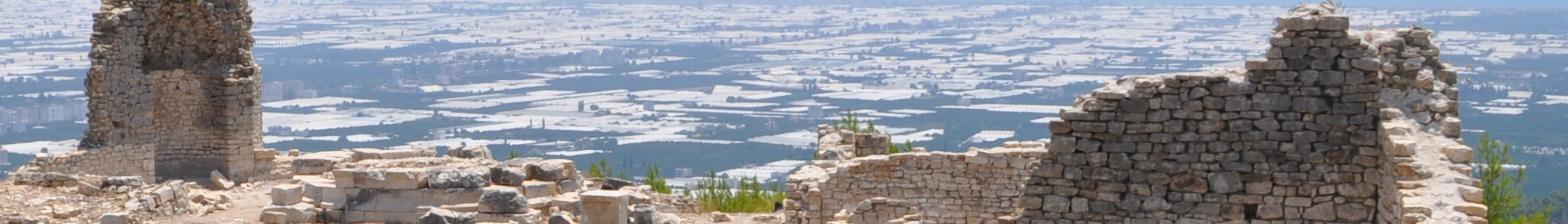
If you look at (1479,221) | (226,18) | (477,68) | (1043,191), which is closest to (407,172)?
(226,18)

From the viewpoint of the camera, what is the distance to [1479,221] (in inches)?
378

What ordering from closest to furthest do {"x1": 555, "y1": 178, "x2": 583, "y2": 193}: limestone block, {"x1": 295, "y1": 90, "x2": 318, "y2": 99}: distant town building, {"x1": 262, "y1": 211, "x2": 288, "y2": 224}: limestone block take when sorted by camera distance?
{"x1": 262, "y1": 211, "x2": 288, "y2": 224}: limestone block
{"x1": 555, "y1": 178, "x2": 583, "y2": 193}: limestone block
{"x1": 295, "y1": 90, "x2": 318, "y2": 99}: distant town building

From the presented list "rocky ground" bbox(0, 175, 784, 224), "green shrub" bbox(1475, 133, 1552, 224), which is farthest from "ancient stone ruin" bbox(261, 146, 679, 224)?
"green shrub" bbox(1475, 133, 1552, 224)

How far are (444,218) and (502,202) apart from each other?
94 cm

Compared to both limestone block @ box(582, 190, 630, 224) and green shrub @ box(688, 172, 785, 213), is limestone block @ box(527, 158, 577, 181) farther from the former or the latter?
limestone block @ box(582, 190, 630, 224)

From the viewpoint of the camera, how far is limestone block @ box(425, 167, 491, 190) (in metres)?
18.2

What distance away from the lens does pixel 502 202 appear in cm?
1777

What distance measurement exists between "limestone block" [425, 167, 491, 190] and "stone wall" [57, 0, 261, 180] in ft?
17.7

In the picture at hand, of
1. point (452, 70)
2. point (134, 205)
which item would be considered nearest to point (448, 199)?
point (134, 205)

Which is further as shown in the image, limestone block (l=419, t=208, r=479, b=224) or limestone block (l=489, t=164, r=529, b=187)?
limestone block (l=489, t=164, r=529, b=187)

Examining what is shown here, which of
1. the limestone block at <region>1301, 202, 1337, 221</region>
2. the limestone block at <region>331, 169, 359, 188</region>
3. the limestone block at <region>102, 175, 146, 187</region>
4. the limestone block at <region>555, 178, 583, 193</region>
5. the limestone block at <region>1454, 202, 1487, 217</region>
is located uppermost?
the limestone block at <region>1454, 202, 1487, 217</region>

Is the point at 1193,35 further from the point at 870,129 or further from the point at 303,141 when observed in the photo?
the point at 870,129

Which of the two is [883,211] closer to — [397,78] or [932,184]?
[932,184]

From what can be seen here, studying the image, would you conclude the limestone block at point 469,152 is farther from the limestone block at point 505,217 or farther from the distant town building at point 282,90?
the distant town building at point 282,90
